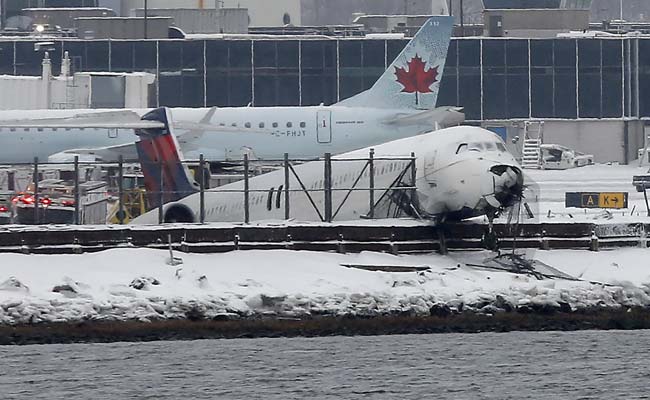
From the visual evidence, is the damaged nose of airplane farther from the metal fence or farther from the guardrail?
the metal fence

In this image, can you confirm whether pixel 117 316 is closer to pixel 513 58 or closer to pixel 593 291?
pixel 593 291

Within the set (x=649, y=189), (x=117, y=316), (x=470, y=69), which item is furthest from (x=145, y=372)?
(x=470, y=69)

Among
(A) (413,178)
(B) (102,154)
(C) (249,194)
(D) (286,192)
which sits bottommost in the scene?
(C) (249,194)

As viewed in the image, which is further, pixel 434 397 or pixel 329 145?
pixel 329 145

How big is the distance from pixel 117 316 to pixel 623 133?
70832mm

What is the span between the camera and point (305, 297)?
31.9 m

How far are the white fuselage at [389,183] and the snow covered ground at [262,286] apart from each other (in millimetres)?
2333

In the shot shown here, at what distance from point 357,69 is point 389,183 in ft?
188

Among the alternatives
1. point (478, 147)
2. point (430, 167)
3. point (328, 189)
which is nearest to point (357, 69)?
point (328, 189)

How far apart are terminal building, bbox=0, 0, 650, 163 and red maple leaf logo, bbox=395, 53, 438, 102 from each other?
23.7 meters

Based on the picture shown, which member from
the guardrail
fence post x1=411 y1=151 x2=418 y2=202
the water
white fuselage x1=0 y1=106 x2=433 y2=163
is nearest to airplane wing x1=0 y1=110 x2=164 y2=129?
white fuselage x1=0 y1=106 x2=433 y2=163

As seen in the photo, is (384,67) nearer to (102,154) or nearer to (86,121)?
(102,154)

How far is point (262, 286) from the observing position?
106 feet

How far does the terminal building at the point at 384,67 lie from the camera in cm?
9606
